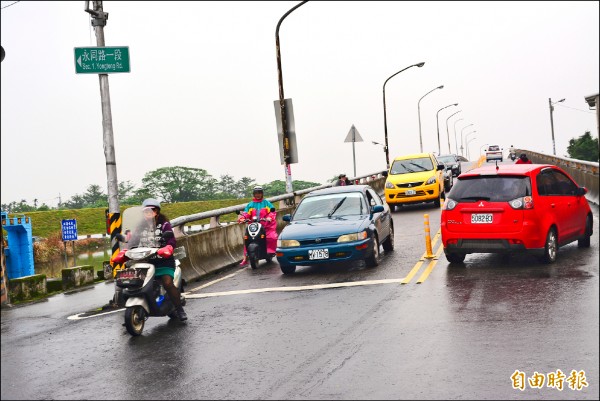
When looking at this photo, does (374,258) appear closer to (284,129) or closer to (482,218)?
(482,218)

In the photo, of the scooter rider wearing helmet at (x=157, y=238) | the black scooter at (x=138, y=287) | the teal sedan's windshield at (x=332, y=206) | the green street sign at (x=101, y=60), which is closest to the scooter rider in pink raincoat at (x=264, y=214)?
the teal sedan's windshield at (x=332, y=206)

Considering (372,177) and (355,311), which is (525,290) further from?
(372,177)

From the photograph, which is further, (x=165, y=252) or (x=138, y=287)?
(x=165, y=252)

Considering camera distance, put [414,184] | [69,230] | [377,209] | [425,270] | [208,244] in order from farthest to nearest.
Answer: [69,230] < [414,184] < [208,244] < [377,209] < [425,270]

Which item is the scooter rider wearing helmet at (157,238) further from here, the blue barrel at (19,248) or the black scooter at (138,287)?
the blue barrel at (19,248)

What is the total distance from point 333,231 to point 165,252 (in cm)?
498

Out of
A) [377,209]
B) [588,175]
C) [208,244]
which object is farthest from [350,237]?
[588,175]

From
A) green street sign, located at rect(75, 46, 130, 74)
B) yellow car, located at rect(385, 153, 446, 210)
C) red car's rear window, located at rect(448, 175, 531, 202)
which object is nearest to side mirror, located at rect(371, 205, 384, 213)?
red car's rear window, located at rect(448, 175, 531, 202)

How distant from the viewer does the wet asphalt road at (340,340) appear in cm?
637

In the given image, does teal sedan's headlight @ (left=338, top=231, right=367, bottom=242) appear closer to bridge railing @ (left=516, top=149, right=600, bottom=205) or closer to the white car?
bridge railing @ (left=516, top=149, right=600, bottom=205)

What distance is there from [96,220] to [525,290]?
111 metres

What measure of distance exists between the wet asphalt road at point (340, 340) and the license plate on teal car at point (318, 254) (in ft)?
1.51

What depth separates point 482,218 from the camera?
40.9ft

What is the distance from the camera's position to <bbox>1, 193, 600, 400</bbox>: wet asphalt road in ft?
20.9
